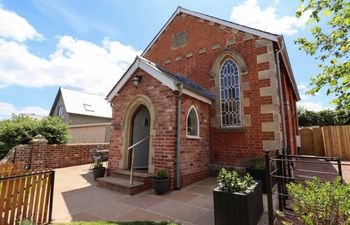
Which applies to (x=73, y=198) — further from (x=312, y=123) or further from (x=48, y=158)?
(x=312, y=123)

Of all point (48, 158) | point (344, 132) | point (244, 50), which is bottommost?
point (48, 158)

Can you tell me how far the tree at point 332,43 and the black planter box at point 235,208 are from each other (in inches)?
119

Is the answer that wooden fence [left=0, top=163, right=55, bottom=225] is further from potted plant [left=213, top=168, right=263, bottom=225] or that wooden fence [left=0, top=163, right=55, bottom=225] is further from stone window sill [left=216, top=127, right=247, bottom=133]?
stone window sill [left=216, top=127, right=247, bottom=133]

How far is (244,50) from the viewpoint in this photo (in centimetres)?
780

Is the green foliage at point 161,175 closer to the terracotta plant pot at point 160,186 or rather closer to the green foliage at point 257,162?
the terracotta plant pot at point 160,186

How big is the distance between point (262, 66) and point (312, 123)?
1723 cm

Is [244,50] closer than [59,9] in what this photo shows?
No

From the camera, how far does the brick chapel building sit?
6.11 m

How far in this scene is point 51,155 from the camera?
9688 mm

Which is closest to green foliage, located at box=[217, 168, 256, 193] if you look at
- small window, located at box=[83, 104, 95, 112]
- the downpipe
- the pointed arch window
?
the downpipe

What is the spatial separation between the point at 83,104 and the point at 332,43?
24774 mm

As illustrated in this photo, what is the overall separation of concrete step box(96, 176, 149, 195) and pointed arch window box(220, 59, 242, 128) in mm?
4273

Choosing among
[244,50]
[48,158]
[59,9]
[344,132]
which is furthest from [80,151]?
[344,132]

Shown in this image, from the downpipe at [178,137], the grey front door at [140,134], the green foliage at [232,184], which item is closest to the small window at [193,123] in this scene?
the downpipe at [178,137]
